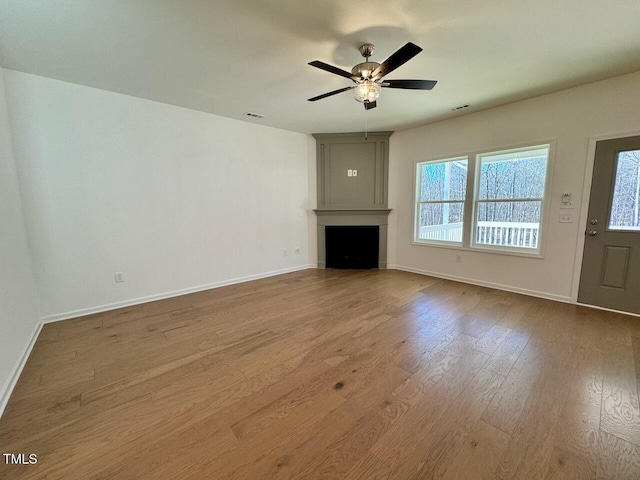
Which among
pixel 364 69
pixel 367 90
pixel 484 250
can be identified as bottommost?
pixel 484 250

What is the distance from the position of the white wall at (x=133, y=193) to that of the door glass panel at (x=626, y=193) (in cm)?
451

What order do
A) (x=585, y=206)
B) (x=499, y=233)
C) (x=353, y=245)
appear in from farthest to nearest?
(x=353, y=245)
(x=499, y=233)
(x=585, y=206)

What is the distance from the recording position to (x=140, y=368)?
198 centimetres

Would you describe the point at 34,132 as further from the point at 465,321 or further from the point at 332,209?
the point at 465,321

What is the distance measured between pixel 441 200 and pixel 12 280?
5321 millimetres

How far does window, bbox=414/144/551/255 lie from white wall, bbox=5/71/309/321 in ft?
9.19

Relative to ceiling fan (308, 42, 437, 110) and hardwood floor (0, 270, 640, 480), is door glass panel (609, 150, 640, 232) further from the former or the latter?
ceiling fan (308, 42, 437, 110)

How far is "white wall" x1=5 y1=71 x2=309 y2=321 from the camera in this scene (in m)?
2.69

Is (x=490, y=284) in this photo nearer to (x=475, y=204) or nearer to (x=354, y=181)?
(x=475, y=204)

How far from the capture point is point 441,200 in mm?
4418

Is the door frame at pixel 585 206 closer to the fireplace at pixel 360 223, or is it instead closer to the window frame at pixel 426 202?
the window frame at pixel 426 202

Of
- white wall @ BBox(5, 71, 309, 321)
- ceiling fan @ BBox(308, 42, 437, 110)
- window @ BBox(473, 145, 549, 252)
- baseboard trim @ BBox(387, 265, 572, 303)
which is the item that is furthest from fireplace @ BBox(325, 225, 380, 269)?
ceiling fan @ BBox(308, 42, 437, 110)

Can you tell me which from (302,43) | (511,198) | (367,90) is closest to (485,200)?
(511,198)

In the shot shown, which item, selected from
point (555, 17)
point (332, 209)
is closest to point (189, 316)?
point (332, 209)
